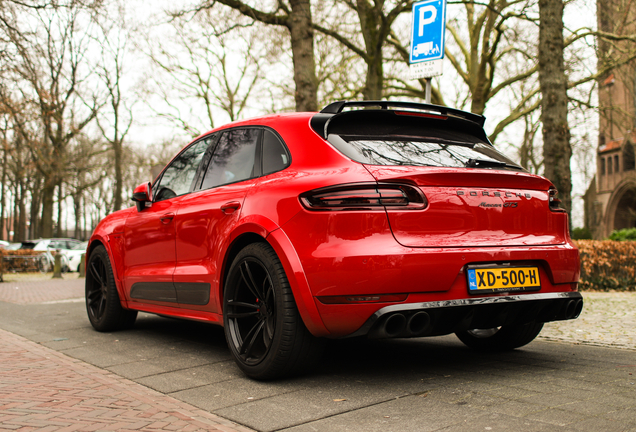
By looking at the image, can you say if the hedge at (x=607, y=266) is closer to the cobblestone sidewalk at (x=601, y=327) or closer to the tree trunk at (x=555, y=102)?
the tree trunk at (x=555, y=102)

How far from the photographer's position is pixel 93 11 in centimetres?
1332

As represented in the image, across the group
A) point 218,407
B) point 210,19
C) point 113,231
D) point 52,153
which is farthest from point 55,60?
point 218,407

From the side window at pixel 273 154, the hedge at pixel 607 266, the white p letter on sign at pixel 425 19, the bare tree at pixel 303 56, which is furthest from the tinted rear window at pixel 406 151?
the hedge at pixel 607 266

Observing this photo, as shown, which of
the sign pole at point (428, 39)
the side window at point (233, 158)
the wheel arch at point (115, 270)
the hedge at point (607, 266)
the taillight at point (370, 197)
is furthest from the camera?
the hedge at point (607, 266)

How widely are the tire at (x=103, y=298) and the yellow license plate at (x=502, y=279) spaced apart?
4031 millimetres

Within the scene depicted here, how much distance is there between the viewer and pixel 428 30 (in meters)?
7.04

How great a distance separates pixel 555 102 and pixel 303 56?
4.63m

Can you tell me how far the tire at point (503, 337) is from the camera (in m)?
4.71

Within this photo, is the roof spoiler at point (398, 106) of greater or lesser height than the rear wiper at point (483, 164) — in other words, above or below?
above

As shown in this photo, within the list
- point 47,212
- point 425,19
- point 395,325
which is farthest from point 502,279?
point 47,212

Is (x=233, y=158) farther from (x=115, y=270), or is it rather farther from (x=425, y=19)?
(x=425, y=19)

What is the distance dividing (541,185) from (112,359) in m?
3.56

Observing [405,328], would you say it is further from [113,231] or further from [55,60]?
[55,60]

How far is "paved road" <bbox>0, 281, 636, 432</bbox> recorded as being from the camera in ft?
9.79
